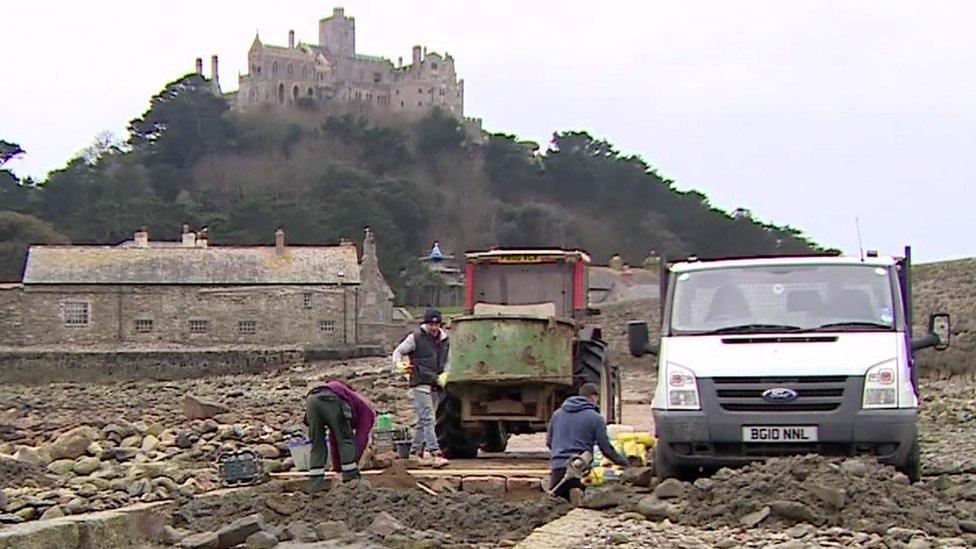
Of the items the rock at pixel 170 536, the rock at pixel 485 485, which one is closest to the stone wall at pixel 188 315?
the rock at pixel 485 485

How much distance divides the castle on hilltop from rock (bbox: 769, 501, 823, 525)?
12673 centimetres

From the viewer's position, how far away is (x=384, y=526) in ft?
36.5

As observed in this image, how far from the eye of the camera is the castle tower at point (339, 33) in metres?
154

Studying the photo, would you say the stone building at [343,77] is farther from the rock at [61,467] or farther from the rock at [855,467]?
the rock at [855,467]

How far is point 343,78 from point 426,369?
445ft

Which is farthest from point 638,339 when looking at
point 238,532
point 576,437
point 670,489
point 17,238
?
point 17,238

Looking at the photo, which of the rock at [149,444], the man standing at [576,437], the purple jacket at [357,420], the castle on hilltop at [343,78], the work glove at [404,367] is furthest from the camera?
the castle on hilltop at [343,78]

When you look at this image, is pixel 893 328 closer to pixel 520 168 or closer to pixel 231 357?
pixel 231 357

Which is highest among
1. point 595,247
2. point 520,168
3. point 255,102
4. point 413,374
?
point 255,102

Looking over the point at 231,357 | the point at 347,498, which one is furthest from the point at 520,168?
the point at 347,498

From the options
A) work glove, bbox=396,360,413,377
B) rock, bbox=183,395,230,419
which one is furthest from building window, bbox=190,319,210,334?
work glove, bbox=396,360,413,377

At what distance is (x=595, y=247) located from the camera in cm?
10369

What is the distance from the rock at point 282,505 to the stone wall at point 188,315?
45013 mm

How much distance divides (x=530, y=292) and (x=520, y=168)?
310 feet
